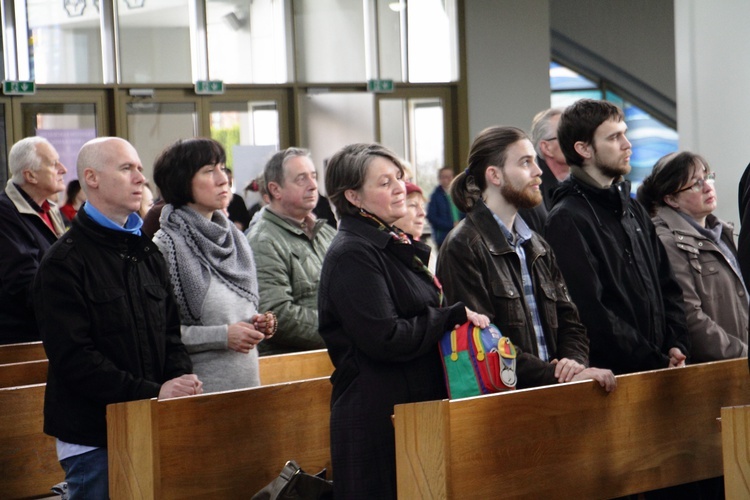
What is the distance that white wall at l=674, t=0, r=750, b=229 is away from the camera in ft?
22.6

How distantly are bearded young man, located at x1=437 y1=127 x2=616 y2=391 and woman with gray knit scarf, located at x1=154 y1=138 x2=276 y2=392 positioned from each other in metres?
0.69

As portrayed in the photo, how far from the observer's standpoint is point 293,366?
4.14 metres

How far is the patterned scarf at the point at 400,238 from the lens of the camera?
305cm

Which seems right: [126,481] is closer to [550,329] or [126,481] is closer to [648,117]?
[550,329]


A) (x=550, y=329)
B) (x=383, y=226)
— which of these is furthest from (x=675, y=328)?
(x=383, y=226)

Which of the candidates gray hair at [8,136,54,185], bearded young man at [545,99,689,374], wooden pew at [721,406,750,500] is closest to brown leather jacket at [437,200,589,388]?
bearded young man at [545,99,689,374]

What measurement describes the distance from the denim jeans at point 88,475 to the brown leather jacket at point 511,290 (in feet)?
3.74

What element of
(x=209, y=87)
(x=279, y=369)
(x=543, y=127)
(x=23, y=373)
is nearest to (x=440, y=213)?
(x=209, y=87)

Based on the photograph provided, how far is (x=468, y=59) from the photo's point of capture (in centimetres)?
1333

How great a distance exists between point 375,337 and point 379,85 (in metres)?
10.3

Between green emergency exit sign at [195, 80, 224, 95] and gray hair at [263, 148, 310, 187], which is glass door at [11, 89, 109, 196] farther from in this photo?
gray hair at [263, 148, 310, 187]

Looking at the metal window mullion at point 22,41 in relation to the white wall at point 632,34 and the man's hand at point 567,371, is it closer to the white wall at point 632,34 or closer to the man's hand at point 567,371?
the white wall at point 632,34

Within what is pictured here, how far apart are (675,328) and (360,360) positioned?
1.38 m

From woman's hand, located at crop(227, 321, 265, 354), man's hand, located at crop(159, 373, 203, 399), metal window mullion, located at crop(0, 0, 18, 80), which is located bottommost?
man's hand, located at crop(159, 373, 203, 399)
